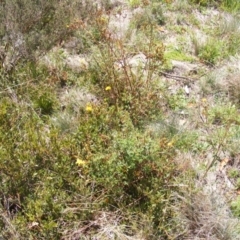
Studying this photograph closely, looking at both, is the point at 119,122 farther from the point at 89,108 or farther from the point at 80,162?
the point at 80,162

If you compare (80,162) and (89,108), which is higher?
(89,108)

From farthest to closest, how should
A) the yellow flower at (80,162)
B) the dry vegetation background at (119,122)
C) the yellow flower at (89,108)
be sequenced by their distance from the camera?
the yellow flower at (89,108), the yellow flower at (80,162), the dry vegetation background at (119,122)

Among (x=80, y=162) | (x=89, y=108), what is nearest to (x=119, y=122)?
(x=89, y=108)

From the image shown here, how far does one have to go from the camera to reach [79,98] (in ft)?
12.4

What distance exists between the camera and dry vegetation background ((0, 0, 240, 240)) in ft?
9.30

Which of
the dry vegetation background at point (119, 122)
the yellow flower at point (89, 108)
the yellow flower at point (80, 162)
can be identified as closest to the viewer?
the dry vegetation background at point (119, 122)

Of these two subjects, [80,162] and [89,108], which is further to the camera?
[89,108]

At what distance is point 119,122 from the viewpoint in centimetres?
351

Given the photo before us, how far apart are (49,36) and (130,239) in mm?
2670

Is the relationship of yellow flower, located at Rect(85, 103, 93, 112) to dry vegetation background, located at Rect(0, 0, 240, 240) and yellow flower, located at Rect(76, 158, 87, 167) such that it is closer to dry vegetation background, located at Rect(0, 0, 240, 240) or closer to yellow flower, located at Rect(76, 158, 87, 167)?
dry vegetation background, located at Rect(0, 0, 240, 240)

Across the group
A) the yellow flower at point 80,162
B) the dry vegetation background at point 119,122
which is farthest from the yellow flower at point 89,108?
the yellow flower at point 80,162

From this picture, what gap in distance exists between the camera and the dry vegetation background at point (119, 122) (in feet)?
9.30

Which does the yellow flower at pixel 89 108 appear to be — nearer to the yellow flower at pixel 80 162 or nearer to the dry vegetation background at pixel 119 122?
the dry vegetation background at pixel 119 122

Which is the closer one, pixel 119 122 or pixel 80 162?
pixel 80 162
